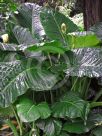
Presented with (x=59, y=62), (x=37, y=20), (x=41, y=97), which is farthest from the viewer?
(x=37, y=20)

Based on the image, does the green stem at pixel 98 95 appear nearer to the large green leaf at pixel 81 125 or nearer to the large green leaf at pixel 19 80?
the large green leaf at pixel 81 125

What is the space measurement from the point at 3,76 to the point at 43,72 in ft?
0.93

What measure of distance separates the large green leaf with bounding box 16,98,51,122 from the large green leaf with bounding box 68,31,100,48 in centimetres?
52

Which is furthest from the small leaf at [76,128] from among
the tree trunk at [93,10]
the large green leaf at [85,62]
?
the tree trunk at [93,10]

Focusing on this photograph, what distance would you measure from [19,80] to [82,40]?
0.55 meters

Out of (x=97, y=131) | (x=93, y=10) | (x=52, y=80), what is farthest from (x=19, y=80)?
(x=93, y=10)

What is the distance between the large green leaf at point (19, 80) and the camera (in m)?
2.09

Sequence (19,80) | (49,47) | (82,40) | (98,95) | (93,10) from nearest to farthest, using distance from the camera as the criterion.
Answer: (49,47) → (19,80) → (82,40) → (98,95) → (93,10)

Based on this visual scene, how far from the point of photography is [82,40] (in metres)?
2.29

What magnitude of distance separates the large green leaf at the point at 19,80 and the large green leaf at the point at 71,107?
0.51ft

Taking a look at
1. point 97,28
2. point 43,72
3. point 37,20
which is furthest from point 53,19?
point 43,72

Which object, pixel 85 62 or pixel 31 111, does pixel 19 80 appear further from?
pixel 85 62

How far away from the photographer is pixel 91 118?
2.22 metres

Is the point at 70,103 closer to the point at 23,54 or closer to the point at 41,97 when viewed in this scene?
the point at 41,97
